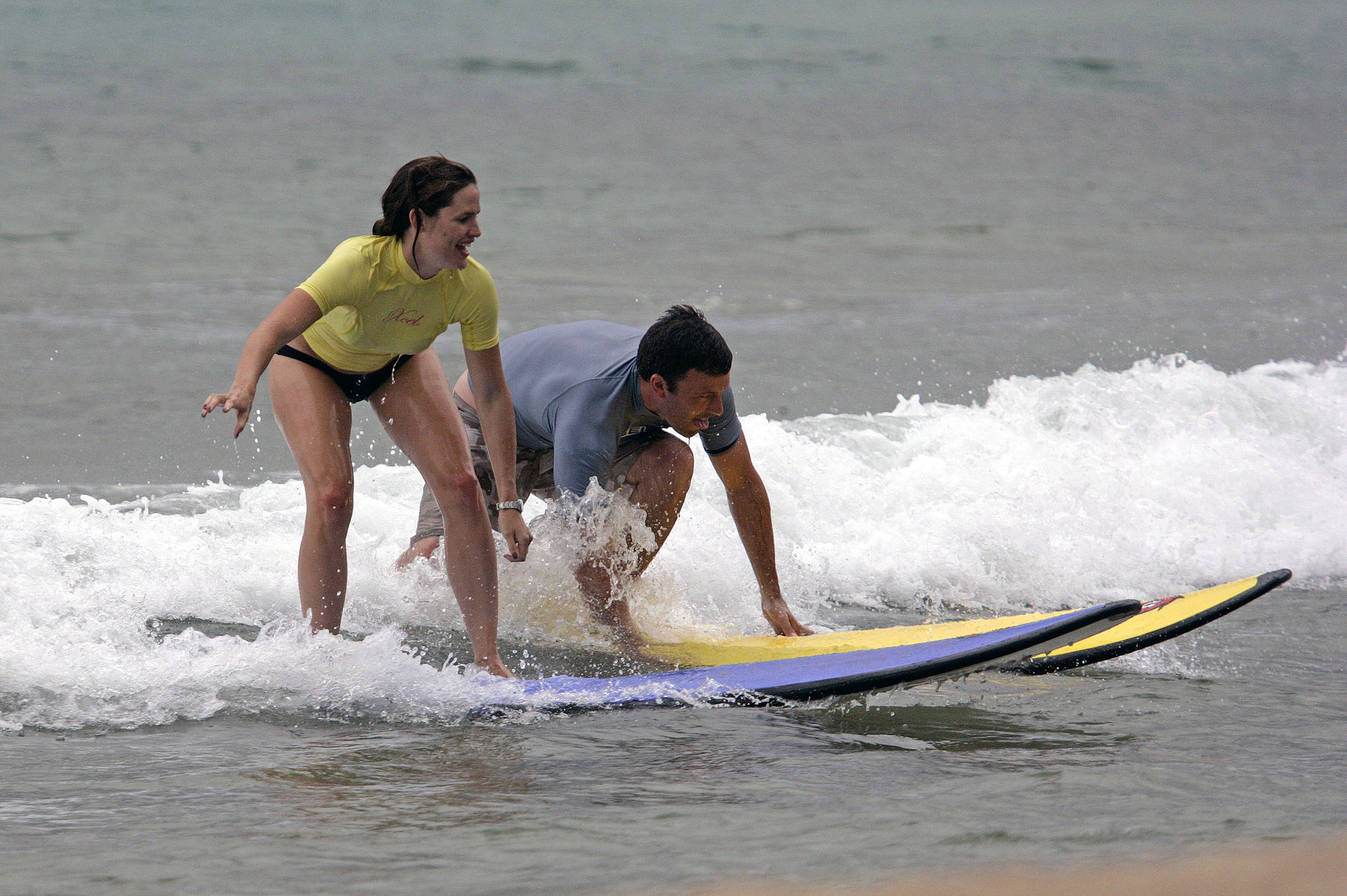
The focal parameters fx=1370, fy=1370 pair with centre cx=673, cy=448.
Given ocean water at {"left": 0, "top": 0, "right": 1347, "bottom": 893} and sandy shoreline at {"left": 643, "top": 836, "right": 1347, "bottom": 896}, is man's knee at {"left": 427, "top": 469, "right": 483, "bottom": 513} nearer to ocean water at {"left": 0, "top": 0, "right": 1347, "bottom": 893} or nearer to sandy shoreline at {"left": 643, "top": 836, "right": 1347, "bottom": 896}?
ocean water at {"left": 0, "top": 0, "right": 1347, "bottom": 893}

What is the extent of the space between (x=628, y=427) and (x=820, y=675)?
1.04 metres

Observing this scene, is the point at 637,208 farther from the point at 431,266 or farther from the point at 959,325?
the point at 431,266

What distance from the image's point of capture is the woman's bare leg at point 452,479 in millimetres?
3965

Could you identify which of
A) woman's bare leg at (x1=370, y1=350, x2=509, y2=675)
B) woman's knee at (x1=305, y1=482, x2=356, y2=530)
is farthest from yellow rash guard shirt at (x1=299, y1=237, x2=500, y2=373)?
woman's knee at (x1=305, y1=482, x2=356, y2=530)

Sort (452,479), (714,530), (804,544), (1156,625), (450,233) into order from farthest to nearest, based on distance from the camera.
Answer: (804,544)
(714,530)
(1156,625)
(452,479)
(450,233)

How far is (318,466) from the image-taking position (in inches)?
153

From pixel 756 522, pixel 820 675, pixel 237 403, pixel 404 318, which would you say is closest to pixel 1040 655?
pixel 820 675

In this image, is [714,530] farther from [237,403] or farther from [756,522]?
[237,403]

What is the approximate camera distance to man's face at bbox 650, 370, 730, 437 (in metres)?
3.94

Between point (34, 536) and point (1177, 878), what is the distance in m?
4.31

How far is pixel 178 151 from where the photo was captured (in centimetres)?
1922

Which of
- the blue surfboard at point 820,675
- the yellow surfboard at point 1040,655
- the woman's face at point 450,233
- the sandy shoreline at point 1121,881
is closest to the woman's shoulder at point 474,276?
the woman's face at point 450,233

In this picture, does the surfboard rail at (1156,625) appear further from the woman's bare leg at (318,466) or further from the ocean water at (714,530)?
the woman's bare leg at (318,466)

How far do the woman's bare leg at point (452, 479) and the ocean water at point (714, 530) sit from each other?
24 cm
